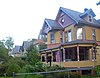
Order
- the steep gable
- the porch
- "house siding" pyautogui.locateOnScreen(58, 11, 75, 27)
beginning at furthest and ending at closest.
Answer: the steep gable → "house siding" pyautogui.locateOnScreen(58, 11, 75, 27) → the porch

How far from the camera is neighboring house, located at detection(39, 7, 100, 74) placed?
2779 centimetres

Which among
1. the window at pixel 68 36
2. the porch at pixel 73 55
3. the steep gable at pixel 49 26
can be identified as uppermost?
the steep gable at pixel 49 26

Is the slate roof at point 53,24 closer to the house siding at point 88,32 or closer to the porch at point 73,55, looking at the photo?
the porch at point 73,55

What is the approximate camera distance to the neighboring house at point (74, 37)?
2779 centimetres

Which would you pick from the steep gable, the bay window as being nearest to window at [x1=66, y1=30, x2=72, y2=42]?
the bay window

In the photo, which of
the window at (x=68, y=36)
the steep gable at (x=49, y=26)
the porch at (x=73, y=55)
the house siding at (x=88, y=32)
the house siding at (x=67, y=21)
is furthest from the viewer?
the steep gable at (x=49, y=26)

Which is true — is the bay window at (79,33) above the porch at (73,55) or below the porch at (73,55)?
above

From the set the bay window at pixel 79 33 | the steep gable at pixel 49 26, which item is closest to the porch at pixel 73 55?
the bay window at pixel 79 33

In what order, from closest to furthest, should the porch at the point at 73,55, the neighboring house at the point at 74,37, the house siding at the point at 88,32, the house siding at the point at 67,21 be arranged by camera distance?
the porch at the point at 73,55 → the neighboring house at the point at 74,37 → the house siding at the point at 88,32 → the house siding at the point at 67,21

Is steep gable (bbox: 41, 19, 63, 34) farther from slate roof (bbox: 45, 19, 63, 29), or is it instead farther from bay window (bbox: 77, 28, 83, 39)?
bay window (bbox: 77, 28, 83, 39)

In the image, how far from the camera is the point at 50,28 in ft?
111

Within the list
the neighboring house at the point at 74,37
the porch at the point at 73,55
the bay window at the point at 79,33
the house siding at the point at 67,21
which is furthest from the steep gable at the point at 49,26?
the porch at the point at 73,55

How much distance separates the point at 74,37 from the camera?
100 ft

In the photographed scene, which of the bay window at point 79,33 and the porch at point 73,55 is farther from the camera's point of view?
the bay window at point 79,33
